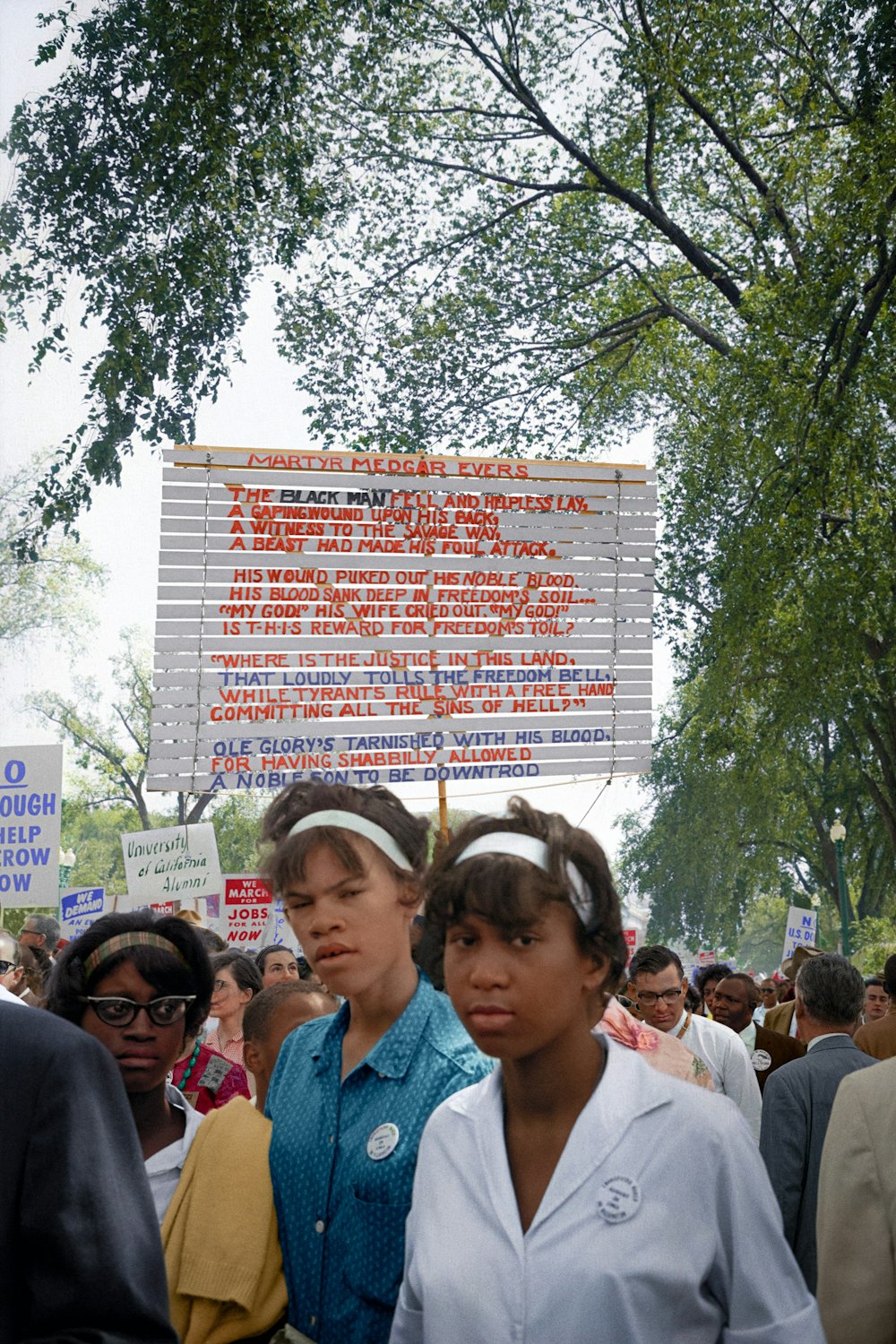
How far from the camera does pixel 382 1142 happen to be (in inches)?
99.1

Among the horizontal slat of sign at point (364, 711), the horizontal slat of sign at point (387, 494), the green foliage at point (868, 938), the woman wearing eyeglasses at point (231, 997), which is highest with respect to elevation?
the horizontal slat of sign at point (387, 494)

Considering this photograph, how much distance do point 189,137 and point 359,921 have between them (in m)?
12.1

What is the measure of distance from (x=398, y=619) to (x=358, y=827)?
154 inches

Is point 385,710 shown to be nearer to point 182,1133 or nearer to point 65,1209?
point 182,1133

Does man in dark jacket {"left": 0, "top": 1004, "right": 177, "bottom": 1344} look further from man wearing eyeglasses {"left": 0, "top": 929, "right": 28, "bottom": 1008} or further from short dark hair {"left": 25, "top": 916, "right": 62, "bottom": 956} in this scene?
short dark hair {"left": 25, "top": 916, "right": 62, "bottom": 956}

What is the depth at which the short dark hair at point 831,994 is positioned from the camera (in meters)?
5.05

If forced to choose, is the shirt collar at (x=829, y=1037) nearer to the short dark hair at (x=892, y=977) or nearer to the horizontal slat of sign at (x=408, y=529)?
the short dark hair at (x=892, y=977)

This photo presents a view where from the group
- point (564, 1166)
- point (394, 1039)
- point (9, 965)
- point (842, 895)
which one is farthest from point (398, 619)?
point (842, 895)

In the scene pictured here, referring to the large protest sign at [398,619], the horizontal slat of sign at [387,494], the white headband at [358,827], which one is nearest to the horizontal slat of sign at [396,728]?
the large protest sign at [398,619]

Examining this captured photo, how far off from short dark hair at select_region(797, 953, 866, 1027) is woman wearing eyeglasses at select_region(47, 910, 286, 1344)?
8.96 ft

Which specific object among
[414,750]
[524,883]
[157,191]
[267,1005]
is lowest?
[267,1005]

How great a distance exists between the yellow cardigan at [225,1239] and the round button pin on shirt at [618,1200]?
799mm

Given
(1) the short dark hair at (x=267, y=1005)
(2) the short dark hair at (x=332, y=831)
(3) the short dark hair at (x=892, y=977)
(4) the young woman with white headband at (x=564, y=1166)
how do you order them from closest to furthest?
(4) the young woman with white headband at (x=564, y=1166), (2) the short dark hair at (x=332, y=831), (1) the short dark hair at (x=267, y=1005), (3) the short dark hair at (x=892, y=977)

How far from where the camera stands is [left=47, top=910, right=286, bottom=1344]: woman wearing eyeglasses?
97.3 inches
